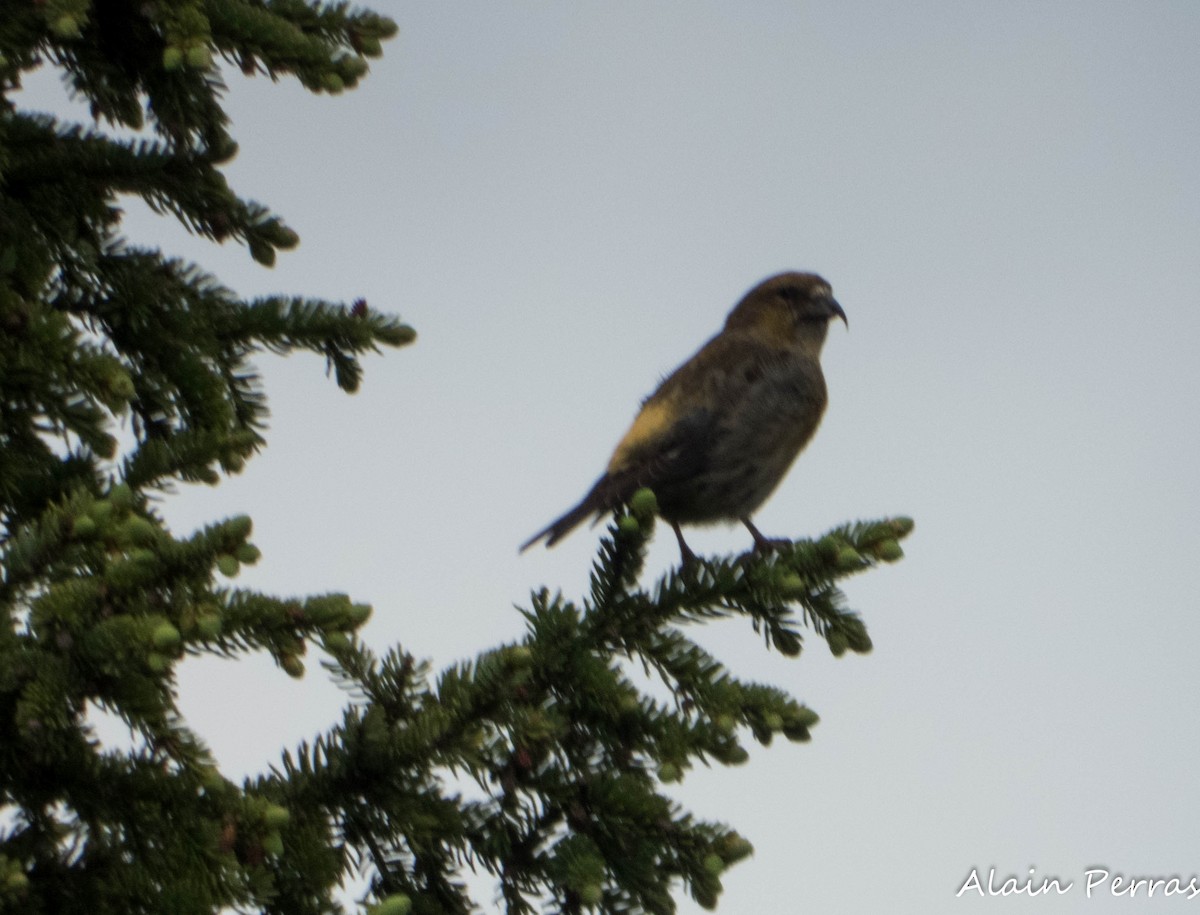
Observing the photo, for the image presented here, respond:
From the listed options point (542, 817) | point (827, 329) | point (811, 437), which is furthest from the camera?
point (827, 329)

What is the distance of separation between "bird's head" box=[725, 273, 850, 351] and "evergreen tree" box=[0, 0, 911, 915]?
3.60 meters

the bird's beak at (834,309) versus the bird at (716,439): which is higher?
the bird's beak at (834,309)

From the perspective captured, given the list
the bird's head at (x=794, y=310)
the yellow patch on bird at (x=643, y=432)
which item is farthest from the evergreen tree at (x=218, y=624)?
the bird's head at (x=794, y=310)

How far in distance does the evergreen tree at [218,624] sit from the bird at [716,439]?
179 cm

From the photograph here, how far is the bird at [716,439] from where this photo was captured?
5.29 m

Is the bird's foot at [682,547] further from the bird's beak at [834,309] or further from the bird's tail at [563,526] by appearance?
the bird's beak at [834,309]

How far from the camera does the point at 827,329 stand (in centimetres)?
701

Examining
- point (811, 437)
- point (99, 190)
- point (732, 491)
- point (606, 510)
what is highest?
point (811, 437)

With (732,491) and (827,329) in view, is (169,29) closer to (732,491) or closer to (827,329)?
(732,491)

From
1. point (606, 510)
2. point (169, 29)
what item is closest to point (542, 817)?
point (169, 29)

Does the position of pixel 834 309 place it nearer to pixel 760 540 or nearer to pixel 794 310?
pixel 794 310

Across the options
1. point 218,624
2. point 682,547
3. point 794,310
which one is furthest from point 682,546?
point 218,624

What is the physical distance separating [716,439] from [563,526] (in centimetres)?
81

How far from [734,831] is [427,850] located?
575 mm
